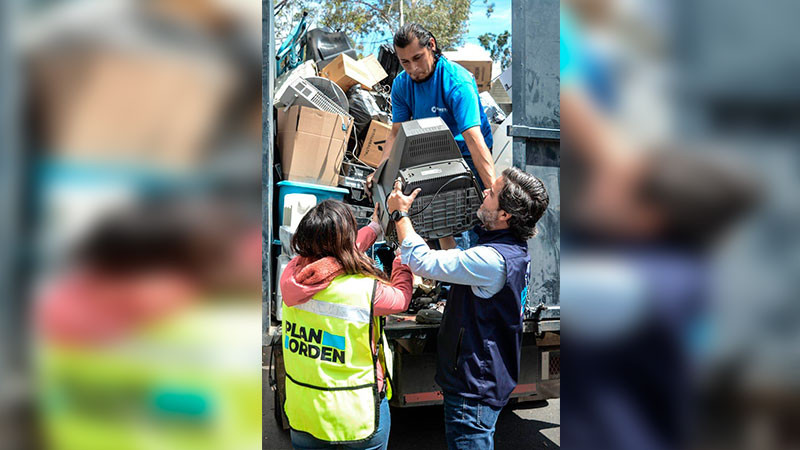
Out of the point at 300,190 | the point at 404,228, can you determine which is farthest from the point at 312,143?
the point at 404,228

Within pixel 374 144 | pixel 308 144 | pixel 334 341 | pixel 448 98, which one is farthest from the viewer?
pixel 374 144

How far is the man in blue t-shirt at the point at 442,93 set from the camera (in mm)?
2855

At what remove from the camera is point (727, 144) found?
0.55m

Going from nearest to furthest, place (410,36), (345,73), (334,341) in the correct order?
(334,341) → (410,36) → (345,73)

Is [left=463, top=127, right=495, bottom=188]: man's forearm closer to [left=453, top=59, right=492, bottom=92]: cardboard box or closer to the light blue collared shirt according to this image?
the light blue collared shirt

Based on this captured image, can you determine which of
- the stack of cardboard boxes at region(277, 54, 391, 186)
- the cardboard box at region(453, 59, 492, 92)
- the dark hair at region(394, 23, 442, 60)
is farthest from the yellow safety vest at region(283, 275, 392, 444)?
the cardboard box at region(453, 59, 492, 92)

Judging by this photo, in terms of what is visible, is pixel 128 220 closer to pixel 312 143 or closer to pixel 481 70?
pixel 312 143

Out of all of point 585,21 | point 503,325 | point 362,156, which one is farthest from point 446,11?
point 585,21

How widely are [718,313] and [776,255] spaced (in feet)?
0.26

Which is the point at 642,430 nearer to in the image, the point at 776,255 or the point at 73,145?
the point at 776,255

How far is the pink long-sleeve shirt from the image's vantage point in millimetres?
1963

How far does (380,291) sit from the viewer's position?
204 centimetres

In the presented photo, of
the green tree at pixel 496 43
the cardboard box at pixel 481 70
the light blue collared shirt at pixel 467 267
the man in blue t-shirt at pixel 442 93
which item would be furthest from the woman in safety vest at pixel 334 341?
the green tree at pixel 496 43

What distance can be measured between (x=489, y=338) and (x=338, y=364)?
22.5 inches
